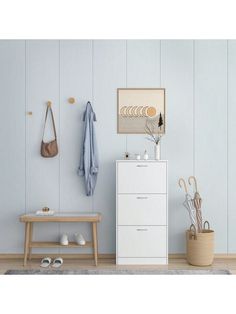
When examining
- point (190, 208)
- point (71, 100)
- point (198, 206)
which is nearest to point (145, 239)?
point (190, 208)

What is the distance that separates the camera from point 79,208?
583 cm

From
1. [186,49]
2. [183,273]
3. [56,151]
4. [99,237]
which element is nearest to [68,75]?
[56,151]

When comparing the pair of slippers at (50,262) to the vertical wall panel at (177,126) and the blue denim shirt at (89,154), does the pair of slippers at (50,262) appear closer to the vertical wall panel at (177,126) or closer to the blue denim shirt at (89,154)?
the blue denim shirt at (89,154)

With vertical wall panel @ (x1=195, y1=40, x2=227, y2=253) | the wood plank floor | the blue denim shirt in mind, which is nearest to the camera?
the wood plank floor

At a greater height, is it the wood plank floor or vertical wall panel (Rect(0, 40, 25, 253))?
vertical wall panel (Rect(0, 40, 25, 253))

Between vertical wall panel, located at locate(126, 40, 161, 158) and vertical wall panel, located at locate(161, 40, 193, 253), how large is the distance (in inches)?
3.8

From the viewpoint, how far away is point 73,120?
19.2ft

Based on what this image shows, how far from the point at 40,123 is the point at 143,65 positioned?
56.5 inches

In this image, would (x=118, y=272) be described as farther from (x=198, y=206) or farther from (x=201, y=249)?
(x=198, y=206)

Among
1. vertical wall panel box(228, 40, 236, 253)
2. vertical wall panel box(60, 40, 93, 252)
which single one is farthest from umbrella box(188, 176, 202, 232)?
vertical wall panel box(60, 40, 93, 252)

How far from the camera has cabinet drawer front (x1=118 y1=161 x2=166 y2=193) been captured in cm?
544

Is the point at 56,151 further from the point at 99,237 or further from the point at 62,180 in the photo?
the point at 99,237

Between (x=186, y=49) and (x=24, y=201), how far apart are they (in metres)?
2.70

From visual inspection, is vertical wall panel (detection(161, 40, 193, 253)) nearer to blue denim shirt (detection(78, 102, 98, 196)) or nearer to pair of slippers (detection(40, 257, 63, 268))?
blue denim shirt (detection(78, 102, 98, 196))
